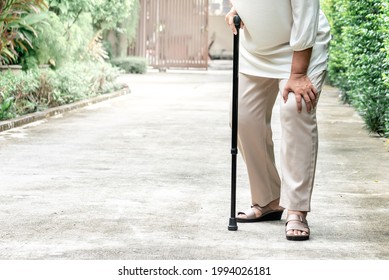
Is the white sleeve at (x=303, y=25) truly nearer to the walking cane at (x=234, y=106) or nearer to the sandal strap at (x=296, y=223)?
the walking cane at (x=234, y=106)

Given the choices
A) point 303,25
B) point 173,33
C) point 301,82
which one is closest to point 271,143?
point 301,82

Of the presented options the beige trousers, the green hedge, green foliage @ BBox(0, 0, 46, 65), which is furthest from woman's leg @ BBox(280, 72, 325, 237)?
green foliage @ BBox(0, 0, 46, 65)

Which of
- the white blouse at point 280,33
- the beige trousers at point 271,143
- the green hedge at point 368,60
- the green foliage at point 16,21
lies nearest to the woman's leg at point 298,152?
the beige trousers at point 271,143

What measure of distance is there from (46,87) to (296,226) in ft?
30.8

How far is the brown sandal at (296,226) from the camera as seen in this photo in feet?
18.3

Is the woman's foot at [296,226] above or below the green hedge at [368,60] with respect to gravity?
below

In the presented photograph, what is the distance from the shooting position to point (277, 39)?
568 cm

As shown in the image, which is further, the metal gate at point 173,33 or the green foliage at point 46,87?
the metal gate at point 173,33

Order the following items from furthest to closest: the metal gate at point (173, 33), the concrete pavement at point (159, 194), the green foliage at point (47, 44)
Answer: the metal gate at point (173, 33) < the green foliage at point (47, 44) < the concrete pavement at point (159, 194)

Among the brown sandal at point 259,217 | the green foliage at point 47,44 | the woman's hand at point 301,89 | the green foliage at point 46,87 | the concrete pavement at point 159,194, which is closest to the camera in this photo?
the concrete pavement at point 159,194

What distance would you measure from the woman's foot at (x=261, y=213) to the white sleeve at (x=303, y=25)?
109 centimetres

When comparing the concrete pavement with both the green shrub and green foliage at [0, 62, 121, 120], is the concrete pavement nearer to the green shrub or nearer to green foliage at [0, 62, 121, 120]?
green foliage at [0, 62, 121, 120]
